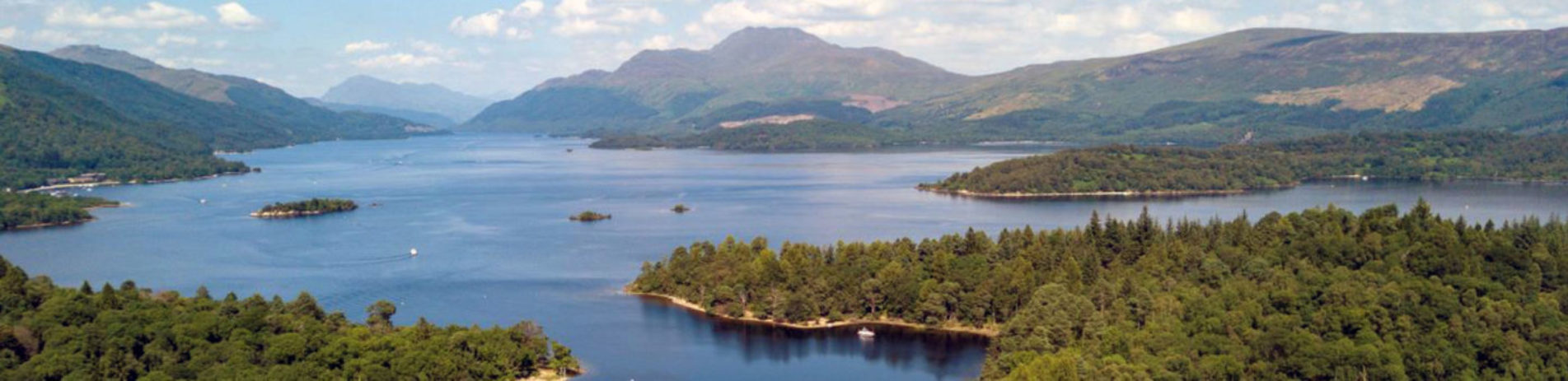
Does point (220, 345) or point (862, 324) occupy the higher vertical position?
point (220, 345)

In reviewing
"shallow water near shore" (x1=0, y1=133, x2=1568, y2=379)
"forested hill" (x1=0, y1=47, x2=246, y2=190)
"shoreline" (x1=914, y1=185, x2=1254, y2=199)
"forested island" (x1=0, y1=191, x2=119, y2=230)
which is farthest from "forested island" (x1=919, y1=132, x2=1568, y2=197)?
"forested hill" (x1=0, y1=47, x2=246, y2=190)

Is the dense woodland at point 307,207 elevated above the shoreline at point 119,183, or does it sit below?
below

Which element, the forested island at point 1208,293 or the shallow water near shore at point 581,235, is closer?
the forested island at point 1208,293

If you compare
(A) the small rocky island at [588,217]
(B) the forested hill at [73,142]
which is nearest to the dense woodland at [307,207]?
(A) the small rocky island at [588,217]

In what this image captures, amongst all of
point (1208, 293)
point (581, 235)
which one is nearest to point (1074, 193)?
point (581, 235)

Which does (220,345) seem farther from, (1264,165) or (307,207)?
(1264,165)

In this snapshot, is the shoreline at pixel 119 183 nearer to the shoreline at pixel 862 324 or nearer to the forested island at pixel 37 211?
the forested island at pixel 37 211

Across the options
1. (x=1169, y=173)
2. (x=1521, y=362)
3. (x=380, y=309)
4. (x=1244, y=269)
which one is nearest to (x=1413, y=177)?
(x=1169, y=173)
